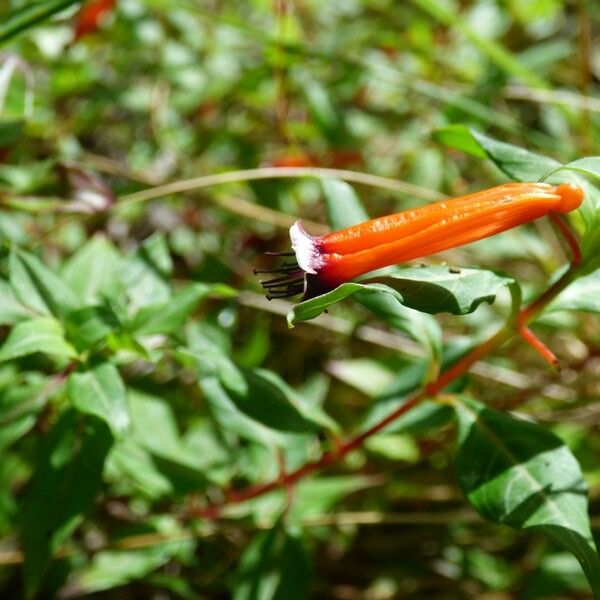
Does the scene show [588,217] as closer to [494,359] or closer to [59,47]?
[494,359]

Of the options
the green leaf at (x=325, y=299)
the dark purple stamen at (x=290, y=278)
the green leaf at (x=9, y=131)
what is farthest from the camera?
the green leaf at (x=9, y=131)

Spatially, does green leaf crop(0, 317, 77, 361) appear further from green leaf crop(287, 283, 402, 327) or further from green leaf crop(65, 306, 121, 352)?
green leaf crop(287, 283, 402, 327)

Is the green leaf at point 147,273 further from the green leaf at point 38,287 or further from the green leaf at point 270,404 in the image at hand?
the green leaf at point 270,404

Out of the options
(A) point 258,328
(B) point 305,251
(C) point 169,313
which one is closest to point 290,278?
(B) point 305,251

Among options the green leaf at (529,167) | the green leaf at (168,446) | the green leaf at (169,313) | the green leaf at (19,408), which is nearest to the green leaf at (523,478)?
the green leaf at (529,167)

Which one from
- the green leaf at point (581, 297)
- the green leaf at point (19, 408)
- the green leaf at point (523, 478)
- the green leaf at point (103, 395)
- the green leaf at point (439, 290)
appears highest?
the green leaf at point (439, 290)

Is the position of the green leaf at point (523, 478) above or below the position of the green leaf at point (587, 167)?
below

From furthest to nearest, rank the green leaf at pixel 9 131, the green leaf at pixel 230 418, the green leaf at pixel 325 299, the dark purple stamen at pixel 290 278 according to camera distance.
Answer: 1. the green leaf at pixel 9 131
2. the green leaf at pixel 230 418
3. the dark purple stamen at pixel 290 278
4. the green leaf at pixel 325 299

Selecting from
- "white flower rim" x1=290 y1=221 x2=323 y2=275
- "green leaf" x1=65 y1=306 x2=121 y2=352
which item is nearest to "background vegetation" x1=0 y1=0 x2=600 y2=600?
"green leaf" x1=65 y1=306 x2=121 y2=352
